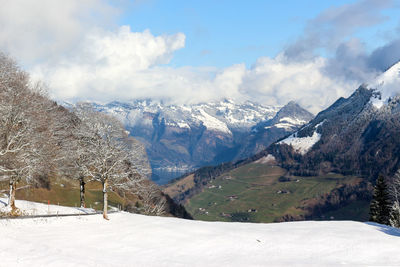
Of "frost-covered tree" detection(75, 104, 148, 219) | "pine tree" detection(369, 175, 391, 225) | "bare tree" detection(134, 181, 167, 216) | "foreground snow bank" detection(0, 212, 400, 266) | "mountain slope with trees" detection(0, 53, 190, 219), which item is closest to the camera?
"foreground snow bank" detection(0, 212, 400, 266)

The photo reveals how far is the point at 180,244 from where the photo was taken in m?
35.5

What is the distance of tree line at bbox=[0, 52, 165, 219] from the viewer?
43938 mm

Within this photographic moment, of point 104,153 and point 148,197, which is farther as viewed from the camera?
point 148,197

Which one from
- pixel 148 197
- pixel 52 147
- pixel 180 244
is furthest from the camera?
pixel 148 197

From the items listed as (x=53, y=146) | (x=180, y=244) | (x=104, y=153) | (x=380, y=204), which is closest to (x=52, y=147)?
(x=53, y=146)

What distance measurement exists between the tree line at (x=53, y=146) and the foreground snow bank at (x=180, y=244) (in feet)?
27.3

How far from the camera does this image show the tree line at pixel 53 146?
43.9m

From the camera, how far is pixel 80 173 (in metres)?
56.6

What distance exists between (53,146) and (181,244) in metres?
38.3

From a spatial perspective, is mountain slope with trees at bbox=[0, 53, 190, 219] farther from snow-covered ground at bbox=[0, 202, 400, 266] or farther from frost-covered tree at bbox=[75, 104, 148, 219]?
snow-covered ground at bbox=[0, 202, 400, 266]

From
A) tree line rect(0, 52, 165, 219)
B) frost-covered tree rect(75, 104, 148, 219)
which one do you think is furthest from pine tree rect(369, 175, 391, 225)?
frost-covered tree rect(75, 104, 148, 219)

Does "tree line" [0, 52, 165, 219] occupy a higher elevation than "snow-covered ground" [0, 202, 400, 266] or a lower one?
higher

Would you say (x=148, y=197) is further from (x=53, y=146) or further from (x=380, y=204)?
(x=380, y=204)

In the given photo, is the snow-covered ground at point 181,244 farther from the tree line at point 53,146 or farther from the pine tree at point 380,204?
the pine tree at point 380,204
